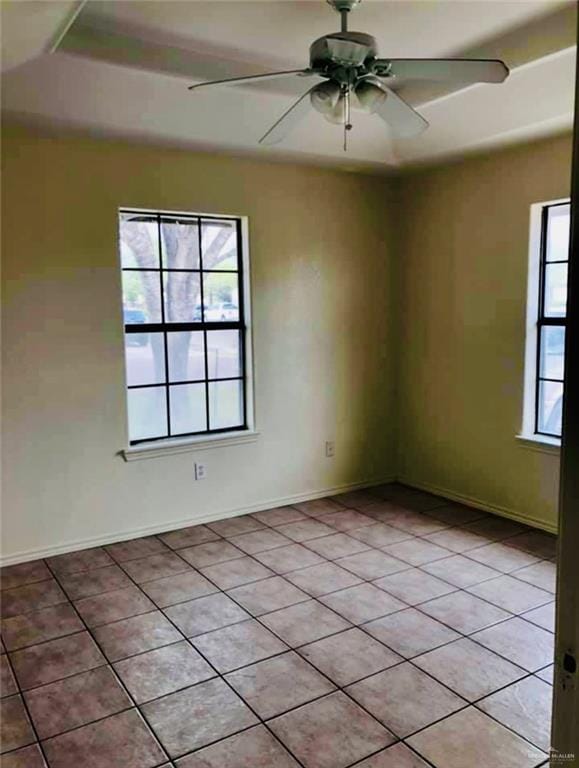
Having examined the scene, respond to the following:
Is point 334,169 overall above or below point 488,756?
above

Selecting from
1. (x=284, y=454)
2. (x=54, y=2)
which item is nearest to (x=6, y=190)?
(x=54, y=2)

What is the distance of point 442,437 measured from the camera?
4590 mm

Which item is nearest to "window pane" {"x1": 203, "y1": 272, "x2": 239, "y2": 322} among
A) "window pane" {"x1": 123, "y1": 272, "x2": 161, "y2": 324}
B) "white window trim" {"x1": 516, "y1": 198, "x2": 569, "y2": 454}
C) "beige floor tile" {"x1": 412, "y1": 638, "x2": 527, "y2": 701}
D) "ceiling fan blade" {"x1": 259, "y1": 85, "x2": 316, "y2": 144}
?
"window pane" {"x1": 123, "y1": 272, "x2": 161, "y2": 324}

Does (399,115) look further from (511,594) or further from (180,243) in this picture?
(511,594)

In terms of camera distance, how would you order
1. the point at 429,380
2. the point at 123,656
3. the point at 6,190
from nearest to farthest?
the point at 123,656, the point at 6,190, the point at 429,380

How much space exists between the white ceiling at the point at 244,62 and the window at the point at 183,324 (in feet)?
1.94

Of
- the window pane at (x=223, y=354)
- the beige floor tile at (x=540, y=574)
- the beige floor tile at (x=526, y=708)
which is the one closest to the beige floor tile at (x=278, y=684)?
the beige floor tile at (x=526, y=708)

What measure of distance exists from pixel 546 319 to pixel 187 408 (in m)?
2.41

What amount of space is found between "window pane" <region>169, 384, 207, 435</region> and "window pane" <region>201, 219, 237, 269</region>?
0.83 meters

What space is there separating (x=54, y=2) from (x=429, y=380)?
3437mm

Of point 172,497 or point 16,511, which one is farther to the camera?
point 172,497

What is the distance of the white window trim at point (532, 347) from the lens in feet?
12.5

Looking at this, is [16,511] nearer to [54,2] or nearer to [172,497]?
[172,497]

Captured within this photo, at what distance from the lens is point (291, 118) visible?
2.69 m
